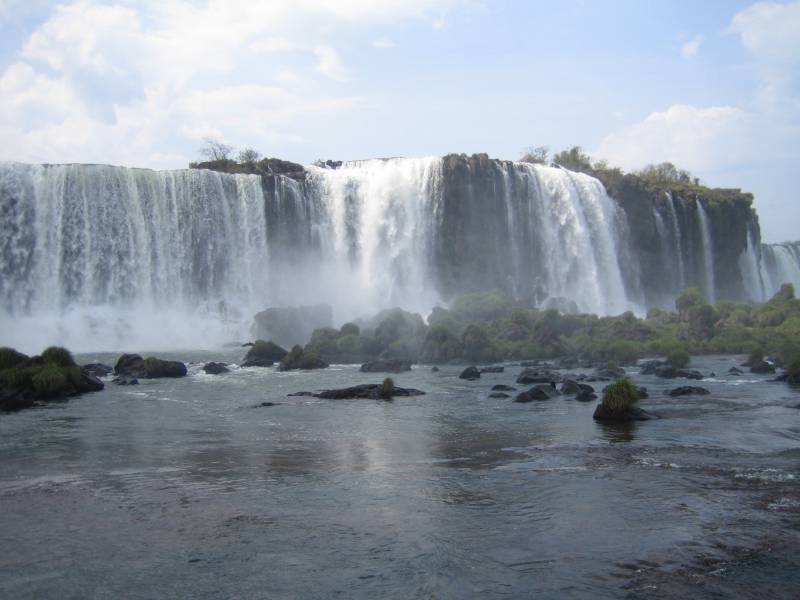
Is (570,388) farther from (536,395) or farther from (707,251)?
(707,251)

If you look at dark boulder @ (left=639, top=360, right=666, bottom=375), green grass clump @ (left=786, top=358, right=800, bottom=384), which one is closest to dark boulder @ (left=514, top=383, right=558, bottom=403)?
dark boulder @ (left=639, top=360, right=666, bottom=375)

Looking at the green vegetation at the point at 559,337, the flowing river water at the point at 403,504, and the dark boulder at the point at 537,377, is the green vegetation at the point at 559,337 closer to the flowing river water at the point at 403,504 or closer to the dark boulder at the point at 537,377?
the dark boulder at the point at 537,377

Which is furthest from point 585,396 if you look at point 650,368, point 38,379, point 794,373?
point 38,379

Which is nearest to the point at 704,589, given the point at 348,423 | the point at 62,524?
the point at 62,524

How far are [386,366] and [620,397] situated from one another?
14.8 m

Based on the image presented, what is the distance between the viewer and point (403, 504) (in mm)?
11078

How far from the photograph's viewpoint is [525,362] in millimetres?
34000

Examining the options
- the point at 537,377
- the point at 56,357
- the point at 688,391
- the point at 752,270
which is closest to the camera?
the point at 688,391

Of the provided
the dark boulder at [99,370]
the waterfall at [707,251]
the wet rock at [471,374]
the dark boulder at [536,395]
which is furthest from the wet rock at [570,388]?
the waterfall at [707,251]

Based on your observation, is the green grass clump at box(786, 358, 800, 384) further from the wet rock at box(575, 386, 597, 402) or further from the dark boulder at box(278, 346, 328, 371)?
the dark boulder at box(278, 346, 328, 371)

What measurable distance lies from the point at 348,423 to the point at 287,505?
760cm

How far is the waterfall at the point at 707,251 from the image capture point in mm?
66375

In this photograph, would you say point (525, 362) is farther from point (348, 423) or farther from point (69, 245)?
point (69, 245)

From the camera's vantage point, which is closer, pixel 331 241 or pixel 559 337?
pixel 559 337
